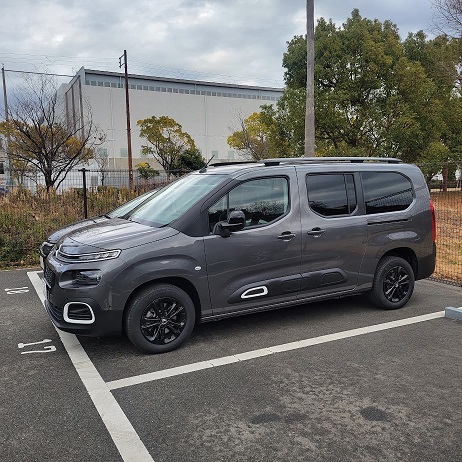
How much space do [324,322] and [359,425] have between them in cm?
224

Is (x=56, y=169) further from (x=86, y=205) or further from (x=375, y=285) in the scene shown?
(x=375, y=285)

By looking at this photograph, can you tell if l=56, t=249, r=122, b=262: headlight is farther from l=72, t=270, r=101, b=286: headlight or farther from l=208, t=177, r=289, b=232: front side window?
l=208, t=177, r=289, b=232: front side window

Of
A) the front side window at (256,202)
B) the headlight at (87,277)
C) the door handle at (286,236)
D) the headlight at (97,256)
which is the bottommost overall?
the headlight at (87,277)

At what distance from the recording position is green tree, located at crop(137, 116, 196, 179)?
44.2 m

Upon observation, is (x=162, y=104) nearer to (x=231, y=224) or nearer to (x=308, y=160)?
(x=308, y=160)

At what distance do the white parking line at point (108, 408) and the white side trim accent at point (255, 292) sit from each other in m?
1.60

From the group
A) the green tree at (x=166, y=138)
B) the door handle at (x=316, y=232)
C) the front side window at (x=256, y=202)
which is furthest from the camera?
the green tree at (x=166, y=138)

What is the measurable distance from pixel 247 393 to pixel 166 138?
42921 millimetres

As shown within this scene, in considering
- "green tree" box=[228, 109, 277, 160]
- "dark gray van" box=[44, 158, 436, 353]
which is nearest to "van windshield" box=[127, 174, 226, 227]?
"dark gray van" box=[44, 158, 436, 353]

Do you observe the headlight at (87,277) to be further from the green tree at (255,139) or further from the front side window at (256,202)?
the green tree at (255,139)

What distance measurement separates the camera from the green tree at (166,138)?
44.2m

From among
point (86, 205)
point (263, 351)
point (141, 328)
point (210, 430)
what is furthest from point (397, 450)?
point (86, 205)

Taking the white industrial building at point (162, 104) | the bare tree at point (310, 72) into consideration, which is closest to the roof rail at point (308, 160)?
the bare tree at point (310, 72)

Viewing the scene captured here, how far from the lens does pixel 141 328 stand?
429cm
